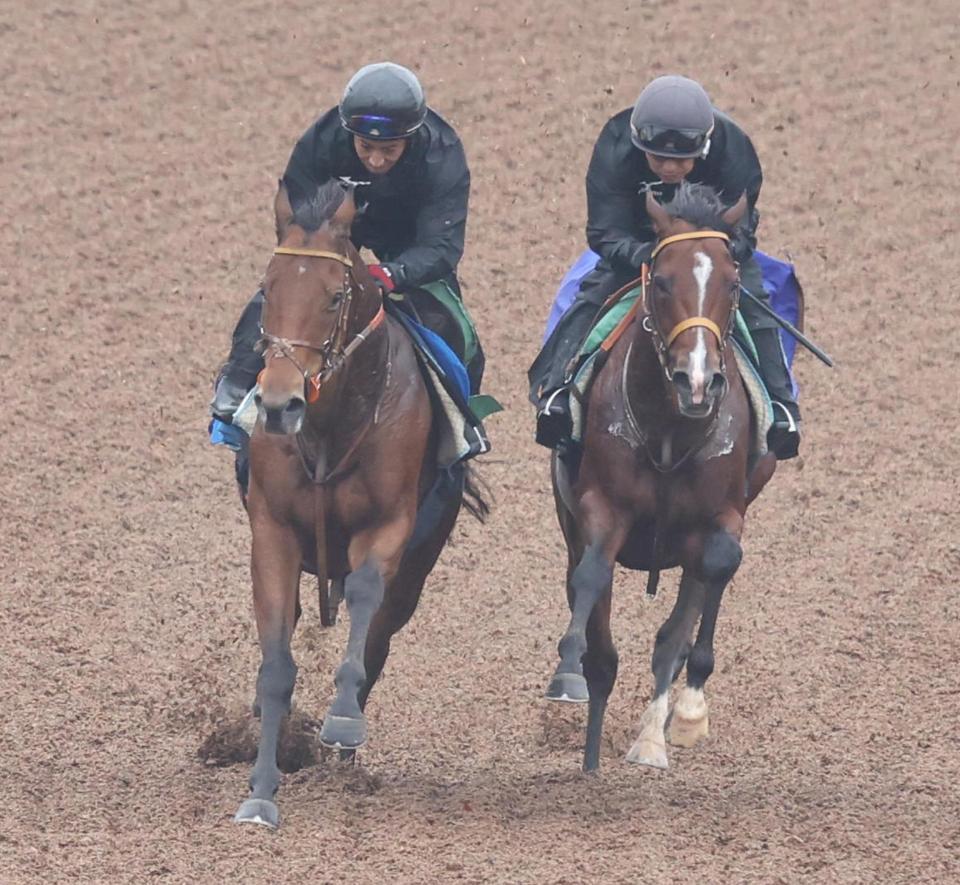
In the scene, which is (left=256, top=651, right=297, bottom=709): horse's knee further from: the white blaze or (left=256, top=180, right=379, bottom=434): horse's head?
the white blaze

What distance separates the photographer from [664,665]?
363 inches

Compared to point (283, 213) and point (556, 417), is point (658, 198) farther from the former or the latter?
point (283, 213)

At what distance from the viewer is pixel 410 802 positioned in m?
8.73

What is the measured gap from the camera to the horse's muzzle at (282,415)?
25.0ft

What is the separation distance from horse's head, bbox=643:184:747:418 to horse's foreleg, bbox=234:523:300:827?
164cm

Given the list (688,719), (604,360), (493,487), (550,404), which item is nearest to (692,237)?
(604,360)

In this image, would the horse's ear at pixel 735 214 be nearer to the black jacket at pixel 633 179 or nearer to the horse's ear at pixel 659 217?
the horse's ear at pixel 659 217

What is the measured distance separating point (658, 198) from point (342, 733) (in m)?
2.66

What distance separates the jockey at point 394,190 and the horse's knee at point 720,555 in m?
1.60

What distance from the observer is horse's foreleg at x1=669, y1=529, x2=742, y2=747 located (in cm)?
870

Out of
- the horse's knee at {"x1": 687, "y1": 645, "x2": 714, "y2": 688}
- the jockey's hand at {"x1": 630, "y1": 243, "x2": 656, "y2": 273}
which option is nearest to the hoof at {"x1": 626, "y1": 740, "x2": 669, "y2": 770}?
the horse's knee at {"x1": 687, "y1": 645, "x2": 714, "y2": 688}

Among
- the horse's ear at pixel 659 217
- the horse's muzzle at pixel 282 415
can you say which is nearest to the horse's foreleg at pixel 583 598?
the horse's ear at pixel 659 217

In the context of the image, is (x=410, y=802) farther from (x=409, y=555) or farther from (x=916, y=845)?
(x=916, y=845)

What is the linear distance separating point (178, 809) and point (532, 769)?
174 centimetres
